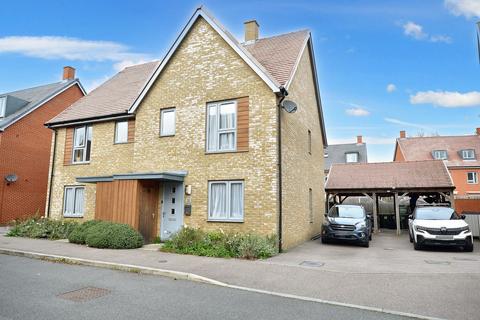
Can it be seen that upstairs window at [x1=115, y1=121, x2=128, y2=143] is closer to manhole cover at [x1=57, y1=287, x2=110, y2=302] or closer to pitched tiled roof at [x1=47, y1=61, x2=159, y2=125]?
pitched tiled roof at [x1=47, y1=61, x2=159, y2=125]

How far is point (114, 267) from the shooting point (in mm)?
9305

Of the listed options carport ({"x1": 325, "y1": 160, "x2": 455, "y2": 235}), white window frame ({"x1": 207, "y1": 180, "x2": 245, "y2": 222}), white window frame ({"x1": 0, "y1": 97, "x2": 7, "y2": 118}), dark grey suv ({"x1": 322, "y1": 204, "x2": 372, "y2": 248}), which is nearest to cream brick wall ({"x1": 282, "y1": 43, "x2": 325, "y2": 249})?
dark grey suv ({"x1": 322, "y1": 204, "x2": 372, "y2": 248})

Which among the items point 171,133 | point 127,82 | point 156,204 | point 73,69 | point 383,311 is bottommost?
point 383,311

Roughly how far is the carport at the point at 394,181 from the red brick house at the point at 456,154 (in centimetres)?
2040

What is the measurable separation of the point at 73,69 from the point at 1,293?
82.9ft

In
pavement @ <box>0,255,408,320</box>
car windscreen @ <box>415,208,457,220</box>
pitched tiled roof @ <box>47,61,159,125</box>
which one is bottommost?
pavement @ <box>0,255,408,320</box>

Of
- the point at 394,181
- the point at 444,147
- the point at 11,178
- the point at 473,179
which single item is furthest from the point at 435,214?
the point at 444,147

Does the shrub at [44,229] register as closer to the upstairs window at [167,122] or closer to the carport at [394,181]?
the upstairs window at [167,122]

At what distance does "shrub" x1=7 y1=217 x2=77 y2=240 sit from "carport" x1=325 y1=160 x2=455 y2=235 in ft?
48.9

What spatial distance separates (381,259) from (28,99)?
25.8 metres

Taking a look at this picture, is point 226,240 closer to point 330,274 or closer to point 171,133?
point 330,274

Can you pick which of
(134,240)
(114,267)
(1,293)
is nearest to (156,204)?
(134,240)

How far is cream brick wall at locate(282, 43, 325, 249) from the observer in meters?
13.2

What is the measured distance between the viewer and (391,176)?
21.7 metres
